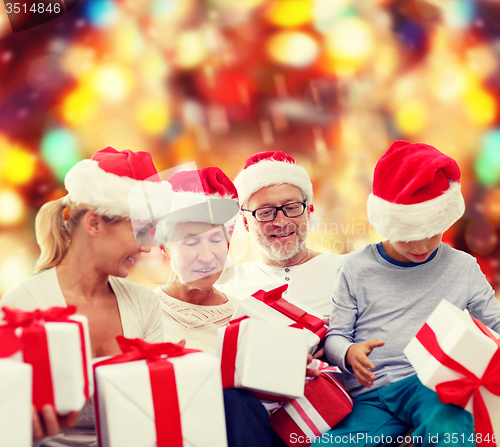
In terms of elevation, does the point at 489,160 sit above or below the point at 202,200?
above

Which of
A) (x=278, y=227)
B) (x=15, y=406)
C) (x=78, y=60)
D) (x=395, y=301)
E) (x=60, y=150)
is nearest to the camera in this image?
→ (x=15, y=406)

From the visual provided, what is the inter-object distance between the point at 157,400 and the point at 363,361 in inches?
21.4

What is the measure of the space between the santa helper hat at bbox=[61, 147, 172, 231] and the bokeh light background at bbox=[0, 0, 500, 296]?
4.66 ft

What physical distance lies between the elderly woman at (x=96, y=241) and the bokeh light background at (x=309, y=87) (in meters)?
1.47

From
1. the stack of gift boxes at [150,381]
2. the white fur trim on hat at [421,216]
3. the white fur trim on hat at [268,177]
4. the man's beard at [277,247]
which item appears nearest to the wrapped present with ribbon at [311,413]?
the stack of gift boxes at [150,381]

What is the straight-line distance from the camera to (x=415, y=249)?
1461mm

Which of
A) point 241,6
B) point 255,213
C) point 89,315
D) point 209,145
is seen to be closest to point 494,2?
point 241,6

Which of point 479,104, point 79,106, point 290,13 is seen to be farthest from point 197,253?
point 479,104

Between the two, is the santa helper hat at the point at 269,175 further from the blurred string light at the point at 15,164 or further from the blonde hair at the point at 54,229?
the blurred string light at the point at 15,164

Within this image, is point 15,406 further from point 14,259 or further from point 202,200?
point 14,259

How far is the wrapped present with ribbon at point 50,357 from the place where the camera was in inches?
38.6

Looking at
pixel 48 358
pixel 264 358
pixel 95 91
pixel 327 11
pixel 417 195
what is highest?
pixel 327 11

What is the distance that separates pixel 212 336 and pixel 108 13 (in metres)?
2.09

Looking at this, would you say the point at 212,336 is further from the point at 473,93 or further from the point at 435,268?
the point at 473,93
